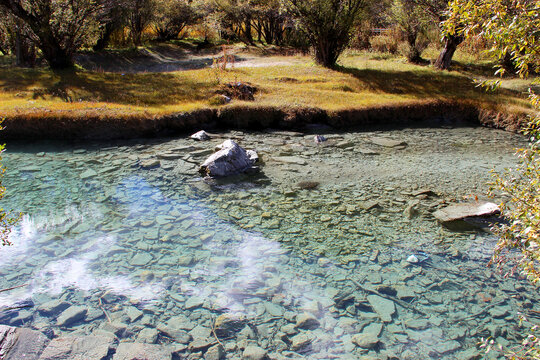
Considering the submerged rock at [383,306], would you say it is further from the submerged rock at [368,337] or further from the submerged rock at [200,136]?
the submerged rock at [200,136]

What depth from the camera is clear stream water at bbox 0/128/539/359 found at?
17.8ft

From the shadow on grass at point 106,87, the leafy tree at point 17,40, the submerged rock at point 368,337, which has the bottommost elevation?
the submerged rock at point 368,337

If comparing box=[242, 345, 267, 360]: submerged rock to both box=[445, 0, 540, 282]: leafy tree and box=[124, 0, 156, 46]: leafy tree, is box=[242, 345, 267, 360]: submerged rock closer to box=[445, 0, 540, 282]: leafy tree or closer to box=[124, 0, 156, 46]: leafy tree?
box=[445, 0, 540, 282]: leafy tree

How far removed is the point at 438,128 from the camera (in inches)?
612

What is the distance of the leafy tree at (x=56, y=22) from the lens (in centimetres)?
1755

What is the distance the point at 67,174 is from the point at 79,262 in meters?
4.63

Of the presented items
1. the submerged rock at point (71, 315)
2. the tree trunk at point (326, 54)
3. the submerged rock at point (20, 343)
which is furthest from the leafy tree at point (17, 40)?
the submerged rock at point (20, 343)

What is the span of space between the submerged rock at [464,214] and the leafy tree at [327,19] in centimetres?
1397

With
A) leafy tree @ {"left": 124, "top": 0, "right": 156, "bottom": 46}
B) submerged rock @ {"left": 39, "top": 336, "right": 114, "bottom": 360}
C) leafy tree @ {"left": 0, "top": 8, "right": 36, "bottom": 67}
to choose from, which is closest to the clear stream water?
submerged rock @ {"left": 39, "top": 336, "right": 114, "bottom": 360}

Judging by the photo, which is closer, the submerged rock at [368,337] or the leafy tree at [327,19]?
the submerged rock at [368,337]

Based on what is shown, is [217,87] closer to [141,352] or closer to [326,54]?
[326,54]

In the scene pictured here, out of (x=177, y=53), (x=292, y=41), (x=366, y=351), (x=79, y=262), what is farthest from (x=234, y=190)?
(x=292, y=41)

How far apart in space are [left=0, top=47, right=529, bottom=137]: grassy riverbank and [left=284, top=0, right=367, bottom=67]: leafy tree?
133 cm

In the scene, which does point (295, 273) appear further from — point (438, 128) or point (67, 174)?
point (438, 128)
